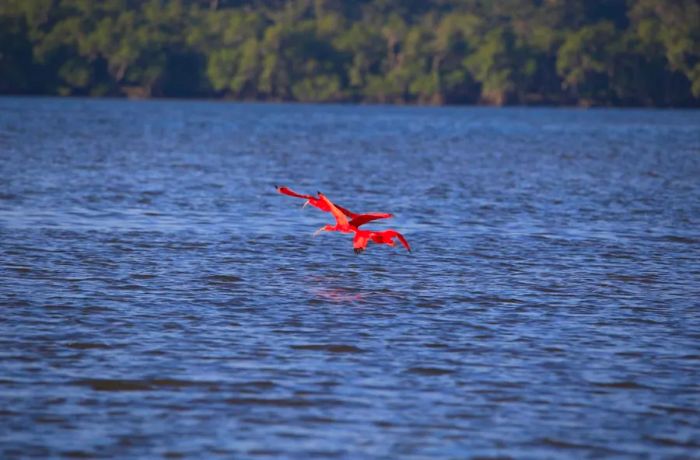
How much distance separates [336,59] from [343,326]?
168 metres

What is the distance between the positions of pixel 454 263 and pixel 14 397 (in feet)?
34.1

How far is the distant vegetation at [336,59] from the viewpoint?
172 meters

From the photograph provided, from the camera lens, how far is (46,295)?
16.9 meters

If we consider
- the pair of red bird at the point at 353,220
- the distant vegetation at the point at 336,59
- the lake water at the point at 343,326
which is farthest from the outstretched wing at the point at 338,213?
the distant vegetation at the point at 336,59

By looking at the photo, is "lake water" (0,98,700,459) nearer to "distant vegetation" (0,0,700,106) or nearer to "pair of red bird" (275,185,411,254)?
"pair of red bird" (275,185,411,254)

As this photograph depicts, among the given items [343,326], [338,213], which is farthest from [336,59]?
[343,326]

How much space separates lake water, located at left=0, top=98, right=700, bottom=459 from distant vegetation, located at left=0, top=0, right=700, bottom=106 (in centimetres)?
14063

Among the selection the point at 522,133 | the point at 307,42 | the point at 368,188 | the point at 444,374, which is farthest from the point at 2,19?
the point at 444,374

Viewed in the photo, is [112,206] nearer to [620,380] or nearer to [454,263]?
[454,263]

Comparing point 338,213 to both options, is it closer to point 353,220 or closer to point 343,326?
point 353,220

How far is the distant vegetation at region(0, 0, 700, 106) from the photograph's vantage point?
563 ft

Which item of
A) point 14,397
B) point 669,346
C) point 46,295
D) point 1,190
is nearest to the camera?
point 14,397

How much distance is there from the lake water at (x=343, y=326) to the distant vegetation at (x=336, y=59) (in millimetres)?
140630

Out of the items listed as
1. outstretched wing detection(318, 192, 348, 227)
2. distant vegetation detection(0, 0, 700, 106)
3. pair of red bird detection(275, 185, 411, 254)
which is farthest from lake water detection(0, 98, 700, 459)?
distant vegetation detection(0, 0, 700, 106)
